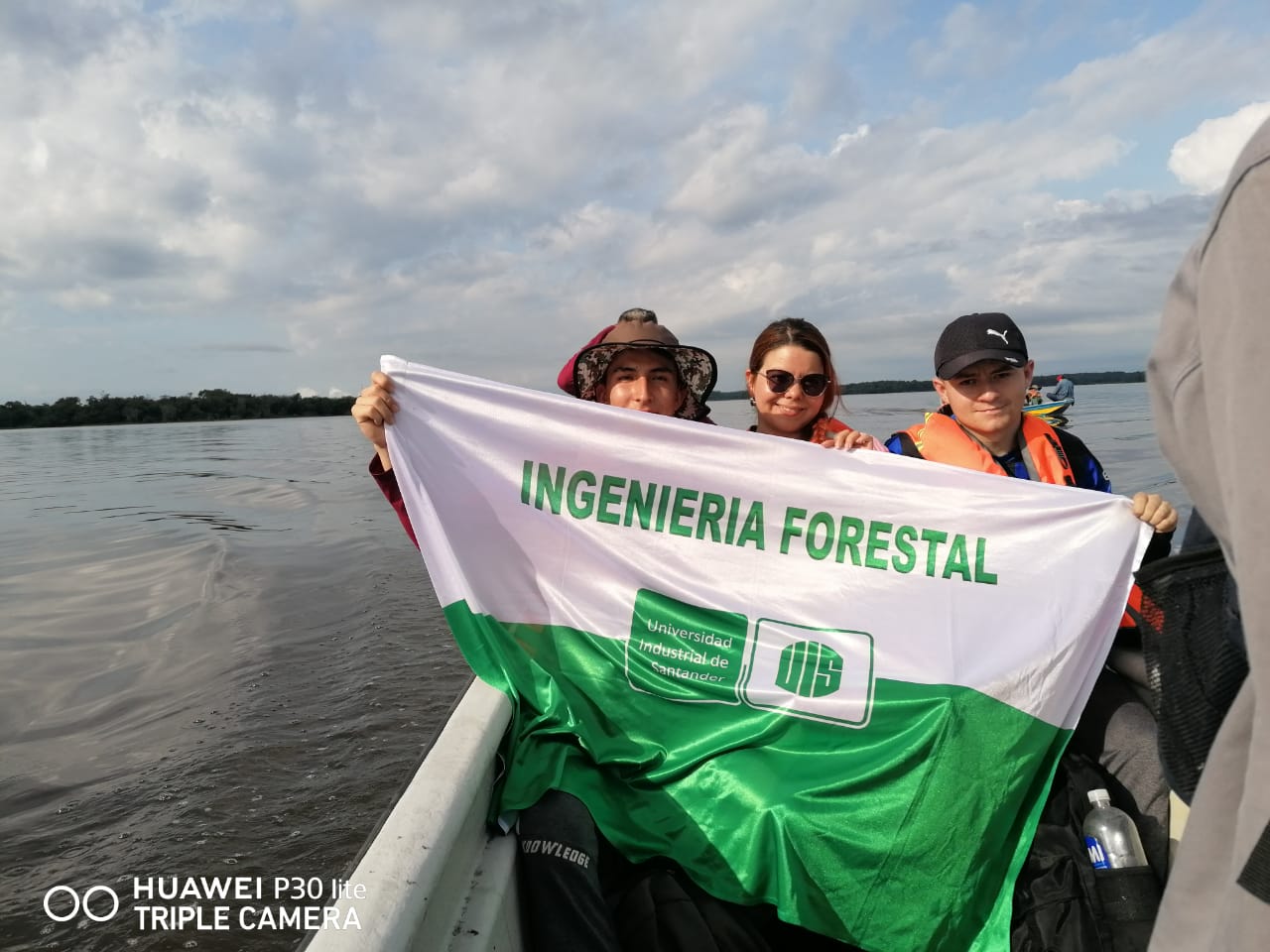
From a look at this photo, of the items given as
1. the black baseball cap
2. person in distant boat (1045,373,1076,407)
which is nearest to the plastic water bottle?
the black baseball cap

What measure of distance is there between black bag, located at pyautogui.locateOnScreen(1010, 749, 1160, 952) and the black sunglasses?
185 cm

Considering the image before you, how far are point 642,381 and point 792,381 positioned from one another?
0.68m

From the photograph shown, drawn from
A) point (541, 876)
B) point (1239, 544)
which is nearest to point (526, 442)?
point (541, 876)

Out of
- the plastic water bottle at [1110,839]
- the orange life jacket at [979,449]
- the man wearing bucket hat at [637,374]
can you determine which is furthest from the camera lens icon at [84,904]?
the orange life jacket at [979,449]

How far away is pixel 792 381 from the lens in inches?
141

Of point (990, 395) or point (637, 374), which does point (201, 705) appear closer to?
point (637, 374)

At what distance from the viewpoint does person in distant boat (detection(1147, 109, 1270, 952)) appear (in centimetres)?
78

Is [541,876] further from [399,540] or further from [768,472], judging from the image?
[399,540]

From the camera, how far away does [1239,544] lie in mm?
807

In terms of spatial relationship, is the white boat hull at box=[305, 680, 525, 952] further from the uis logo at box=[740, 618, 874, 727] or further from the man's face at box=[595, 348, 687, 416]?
the man's face at box=[595, 348, 687, 416]

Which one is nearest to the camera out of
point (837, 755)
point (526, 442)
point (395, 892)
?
point (395, 892)

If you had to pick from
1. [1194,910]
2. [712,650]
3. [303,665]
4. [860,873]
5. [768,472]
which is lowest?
[303,665]

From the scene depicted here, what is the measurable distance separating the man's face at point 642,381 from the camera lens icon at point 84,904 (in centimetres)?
380

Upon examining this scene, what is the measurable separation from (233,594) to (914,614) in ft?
33.4
